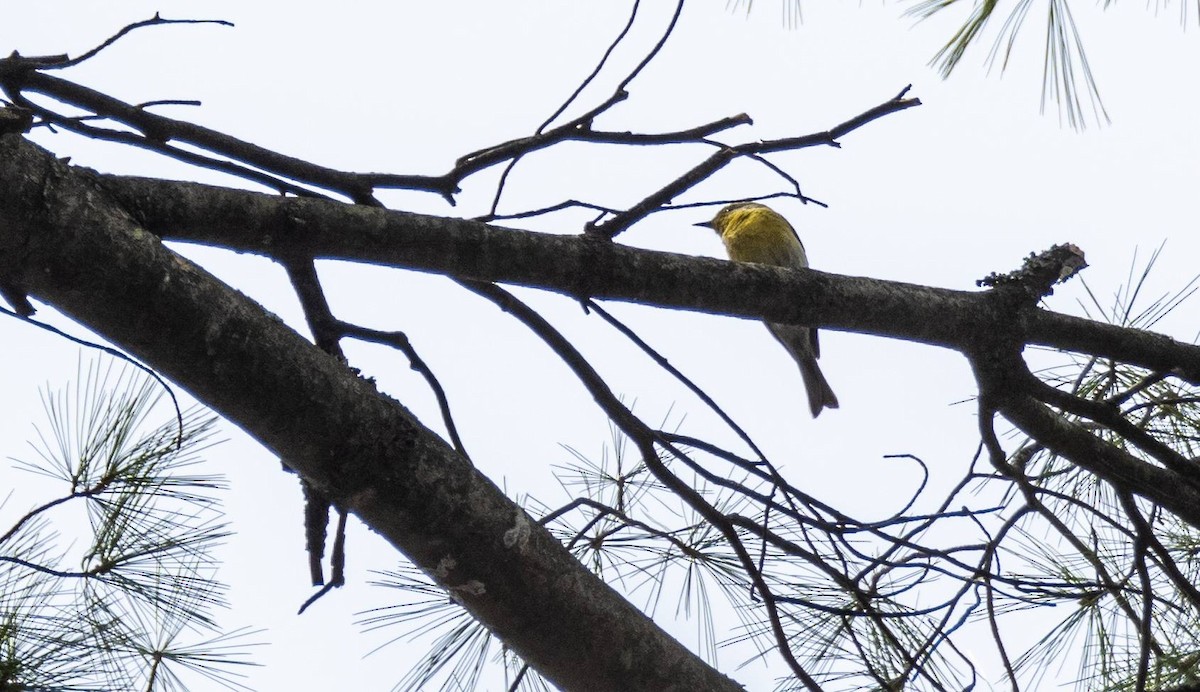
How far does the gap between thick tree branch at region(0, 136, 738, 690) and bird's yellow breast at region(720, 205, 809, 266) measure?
152 inches

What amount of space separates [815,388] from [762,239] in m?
0.84

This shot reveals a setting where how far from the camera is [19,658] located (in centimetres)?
207

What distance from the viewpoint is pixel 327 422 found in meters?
1.47

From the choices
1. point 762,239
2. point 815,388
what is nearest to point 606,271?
point 762,239

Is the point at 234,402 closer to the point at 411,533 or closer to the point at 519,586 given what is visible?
the point at 411,533

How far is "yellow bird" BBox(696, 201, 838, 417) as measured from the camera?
5340 millimetres

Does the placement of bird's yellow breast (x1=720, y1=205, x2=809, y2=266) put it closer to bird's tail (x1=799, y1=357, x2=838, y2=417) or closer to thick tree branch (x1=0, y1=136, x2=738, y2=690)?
bird's tail (x1=799, y1=357, x2=838, y2=417)

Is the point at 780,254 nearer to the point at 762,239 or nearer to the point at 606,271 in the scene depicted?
Result: the point at 762,239

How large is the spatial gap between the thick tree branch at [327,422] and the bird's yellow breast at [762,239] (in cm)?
386

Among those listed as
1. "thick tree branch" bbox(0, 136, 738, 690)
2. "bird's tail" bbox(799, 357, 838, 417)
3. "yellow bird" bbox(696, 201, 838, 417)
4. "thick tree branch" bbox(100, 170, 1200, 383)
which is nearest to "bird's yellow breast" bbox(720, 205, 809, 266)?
"yellow bird" bbox(696, 201, 838, 417)

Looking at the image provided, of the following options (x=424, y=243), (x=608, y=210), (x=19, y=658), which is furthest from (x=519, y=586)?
(x=19, y=658)

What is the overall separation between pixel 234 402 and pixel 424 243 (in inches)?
20.4

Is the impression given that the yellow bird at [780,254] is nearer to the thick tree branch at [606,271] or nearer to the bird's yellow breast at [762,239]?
the bird's yellow breast at [762,239]

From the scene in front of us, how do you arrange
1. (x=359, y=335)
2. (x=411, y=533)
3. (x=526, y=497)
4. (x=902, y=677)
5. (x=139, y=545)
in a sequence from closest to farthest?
1. (x=411, y=533)
2. (x=359, y=335)
3. (x=902, y=677)
4. (x=139, y=545)
5. (x=526, y=497)
